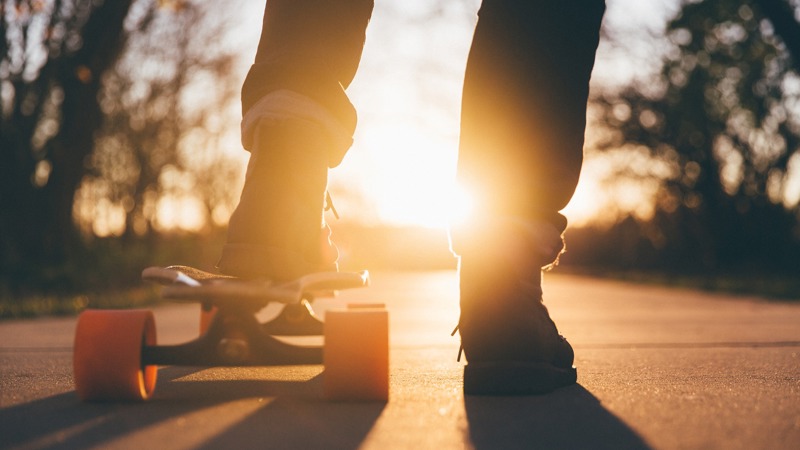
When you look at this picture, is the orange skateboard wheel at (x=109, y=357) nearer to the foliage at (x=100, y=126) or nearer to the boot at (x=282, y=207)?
the boot at (x=282, y=207)

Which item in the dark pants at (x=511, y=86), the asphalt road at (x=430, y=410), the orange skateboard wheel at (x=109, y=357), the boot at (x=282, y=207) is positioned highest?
the dark pants at (x=511, y=86)

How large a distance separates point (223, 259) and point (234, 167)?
71.7 feet

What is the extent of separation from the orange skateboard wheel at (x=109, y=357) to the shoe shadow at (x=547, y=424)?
655mm

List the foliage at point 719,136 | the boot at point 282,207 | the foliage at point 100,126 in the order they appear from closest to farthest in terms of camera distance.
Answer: the boot at point 282,207, the foliage at point 100,126, the foliage at point 719,136

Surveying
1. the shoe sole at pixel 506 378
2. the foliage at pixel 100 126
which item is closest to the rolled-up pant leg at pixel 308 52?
the shoe sole at pixel 506 378

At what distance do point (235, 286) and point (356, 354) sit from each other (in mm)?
268

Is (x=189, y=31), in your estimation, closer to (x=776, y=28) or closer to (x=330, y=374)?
(x=776, y=28)

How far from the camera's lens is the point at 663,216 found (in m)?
21.3

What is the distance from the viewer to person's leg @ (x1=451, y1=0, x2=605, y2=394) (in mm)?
2066

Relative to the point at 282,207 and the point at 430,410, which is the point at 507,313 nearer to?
the point at 430,410

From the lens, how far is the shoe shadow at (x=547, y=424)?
1.48 m

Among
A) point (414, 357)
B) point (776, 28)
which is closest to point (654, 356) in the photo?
point (414, 357)

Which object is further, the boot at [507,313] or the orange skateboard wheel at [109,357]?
the boot at [507,313]

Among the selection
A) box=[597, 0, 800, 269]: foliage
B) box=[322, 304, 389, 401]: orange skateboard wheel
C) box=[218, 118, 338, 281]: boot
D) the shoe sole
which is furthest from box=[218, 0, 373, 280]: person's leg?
box=[597, 0, 800, 269]: foliage
